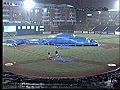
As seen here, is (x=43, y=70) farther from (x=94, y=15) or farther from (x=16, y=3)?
(x=94, y=15)

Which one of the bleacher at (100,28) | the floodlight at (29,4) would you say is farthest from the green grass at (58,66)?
the bleacher at (100,28)

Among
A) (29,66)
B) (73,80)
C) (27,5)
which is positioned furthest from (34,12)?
(73,80)

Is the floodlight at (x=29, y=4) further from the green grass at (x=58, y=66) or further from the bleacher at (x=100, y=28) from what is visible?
the green grass at (x=58, y=66)

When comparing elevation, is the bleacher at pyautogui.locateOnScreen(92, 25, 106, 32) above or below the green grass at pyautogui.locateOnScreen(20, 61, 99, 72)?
above

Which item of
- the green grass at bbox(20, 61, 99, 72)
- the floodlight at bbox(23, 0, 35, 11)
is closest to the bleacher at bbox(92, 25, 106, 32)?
the floodlight at bbox(23, 0, 35, 11)

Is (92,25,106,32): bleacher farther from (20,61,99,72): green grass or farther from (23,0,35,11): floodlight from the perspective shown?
(20,61,99,72): green grass

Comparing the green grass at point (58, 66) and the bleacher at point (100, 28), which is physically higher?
the bleacher at point (100, 28)

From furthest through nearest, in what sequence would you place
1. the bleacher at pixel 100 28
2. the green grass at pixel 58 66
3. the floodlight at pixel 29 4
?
the bleacher at pixel 100 28, the floodlight at pixel 29 4, the green grass at pixel 58 66

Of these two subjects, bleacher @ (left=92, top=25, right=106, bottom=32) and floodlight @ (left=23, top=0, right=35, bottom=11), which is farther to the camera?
bleacher @ (left=92, top=25, right=106, bottom=32)

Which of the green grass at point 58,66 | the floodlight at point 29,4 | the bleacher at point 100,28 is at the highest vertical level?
the floodlight at point 29,4

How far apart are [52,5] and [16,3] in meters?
10.3

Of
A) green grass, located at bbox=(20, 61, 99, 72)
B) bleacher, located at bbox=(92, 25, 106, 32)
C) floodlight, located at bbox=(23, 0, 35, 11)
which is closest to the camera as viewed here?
green grass, located at bbox=(20, 61, 99, 72)

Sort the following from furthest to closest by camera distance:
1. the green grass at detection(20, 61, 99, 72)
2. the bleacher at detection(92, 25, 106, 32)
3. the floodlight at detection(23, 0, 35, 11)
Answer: the bleacher at detection(92, 25, 106, 32), the floodlight at detection(23, 0, 35, 11), the green grass at detection(20, 61, 99, 72)

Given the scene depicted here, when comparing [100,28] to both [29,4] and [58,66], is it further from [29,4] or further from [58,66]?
[58,66]
